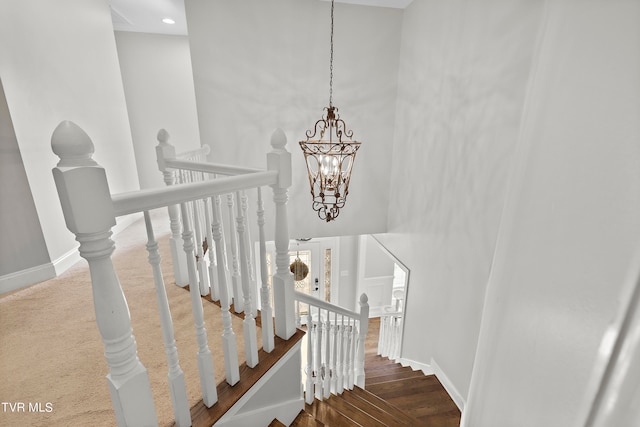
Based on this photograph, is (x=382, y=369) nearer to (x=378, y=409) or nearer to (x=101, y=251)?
(x=378, y=409)

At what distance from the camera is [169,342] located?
961 millimetres

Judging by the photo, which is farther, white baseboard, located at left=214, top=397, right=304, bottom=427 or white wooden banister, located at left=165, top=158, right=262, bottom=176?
white wooden banister, located at left=165, top=158, right=262, bottom=176

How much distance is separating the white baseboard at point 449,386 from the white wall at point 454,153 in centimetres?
2

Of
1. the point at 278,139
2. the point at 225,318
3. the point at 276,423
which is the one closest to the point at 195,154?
the point at 278,139

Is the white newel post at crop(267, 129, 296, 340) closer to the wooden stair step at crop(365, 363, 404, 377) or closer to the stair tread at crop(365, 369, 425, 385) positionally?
the stair tread at crop(365, 369, 425, 385)

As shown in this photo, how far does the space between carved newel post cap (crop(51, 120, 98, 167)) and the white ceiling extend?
3.60 metres

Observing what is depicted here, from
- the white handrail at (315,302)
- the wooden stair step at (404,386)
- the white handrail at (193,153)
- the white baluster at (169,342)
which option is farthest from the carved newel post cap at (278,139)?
the wooden stair step at (404,386)

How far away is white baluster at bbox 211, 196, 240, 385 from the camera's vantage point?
1.17 m

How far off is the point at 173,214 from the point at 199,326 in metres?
1.05

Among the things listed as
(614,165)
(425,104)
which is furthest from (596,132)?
(425,104)

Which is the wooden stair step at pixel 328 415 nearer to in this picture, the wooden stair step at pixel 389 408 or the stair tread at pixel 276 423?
the wooden stair step at pixel 389 408

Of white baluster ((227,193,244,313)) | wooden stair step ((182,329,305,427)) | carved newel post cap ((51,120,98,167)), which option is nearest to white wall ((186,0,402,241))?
white baluster ((227,193,244,313))

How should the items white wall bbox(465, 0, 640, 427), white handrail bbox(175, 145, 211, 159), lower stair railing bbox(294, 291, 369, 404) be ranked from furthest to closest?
white handrail bbox(175, 145, 211, 159) < lower stair railing bbox(294, 291, 369, 404) < white wall bbox(465, 0, 640, 427)

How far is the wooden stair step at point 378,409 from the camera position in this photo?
216 cm
